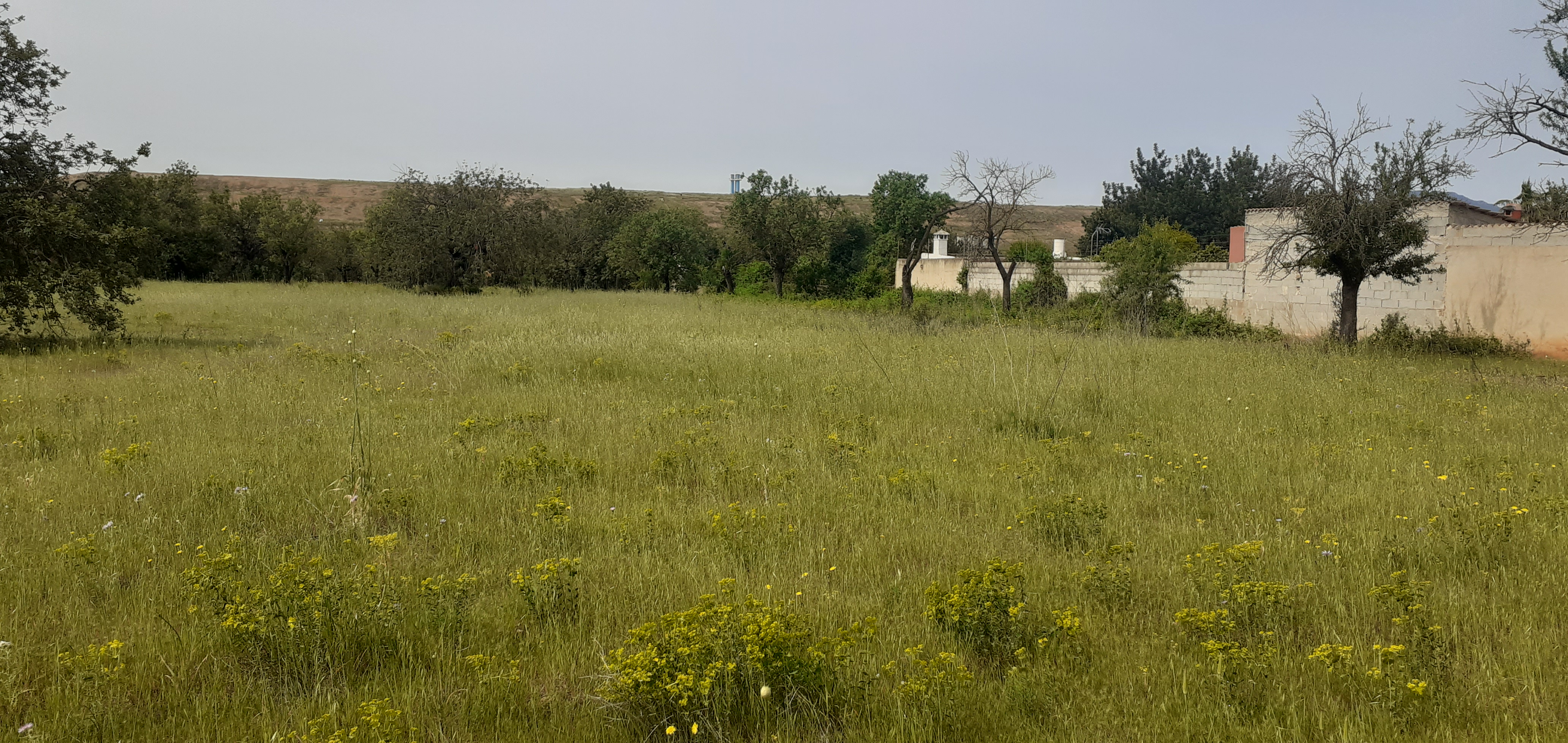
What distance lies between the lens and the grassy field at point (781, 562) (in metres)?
2.91

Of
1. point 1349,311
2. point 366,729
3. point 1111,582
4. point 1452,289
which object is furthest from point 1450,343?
point 366,729

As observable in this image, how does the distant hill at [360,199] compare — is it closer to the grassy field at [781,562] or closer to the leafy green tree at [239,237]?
the leafy green tree at [239,237]

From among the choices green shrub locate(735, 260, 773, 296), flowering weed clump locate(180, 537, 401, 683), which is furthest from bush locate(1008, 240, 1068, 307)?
flowering weed clump locate(180, 537, 401, 683)

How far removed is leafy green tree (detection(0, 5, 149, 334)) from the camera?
1175 cm

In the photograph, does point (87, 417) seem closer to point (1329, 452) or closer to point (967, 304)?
point (1329, 452)

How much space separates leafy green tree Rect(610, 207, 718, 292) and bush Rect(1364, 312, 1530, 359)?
2859 centimetres

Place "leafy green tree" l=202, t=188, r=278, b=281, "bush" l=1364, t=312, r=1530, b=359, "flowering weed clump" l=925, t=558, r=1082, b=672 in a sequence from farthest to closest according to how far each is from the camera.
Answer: "leafy green tree" l=202, t=188, r=278, b=281
"bush" l=1364, t=312, r=1530, b=359
"flowering weed clump" l=925, t=558, r=1082, b=672

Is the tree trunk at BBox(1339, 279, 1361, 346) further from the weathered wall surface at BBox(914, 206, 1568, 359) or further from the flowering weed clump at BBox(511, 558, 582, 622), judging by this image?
the flowering weed clump at BBox(511, 558, 582, 622)

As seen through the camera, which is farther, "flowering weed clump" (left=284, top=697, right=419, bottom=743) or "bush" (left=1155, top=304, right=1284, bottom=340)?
"bush" (left=1155, top=304, right=1284, bottom=340)

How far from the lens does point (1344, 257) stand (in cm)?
1509

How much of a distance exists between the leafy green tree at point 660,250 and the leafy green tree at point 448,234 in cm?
660

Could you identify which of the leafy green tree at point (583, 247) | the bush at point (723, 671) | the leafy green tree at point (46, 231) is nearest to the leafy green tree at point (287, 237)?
the leafy green tree at point (583, 247)

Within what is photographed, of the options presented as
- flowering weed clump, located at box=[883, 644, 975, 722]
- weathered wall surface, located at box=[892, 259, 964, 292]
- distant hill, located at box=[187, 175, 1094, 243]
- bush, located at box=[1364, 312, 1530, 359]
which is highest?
distant hill, located at box=[187, 175, 1094, 243]

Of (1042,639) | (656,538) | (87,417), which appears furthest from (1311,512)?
(87,417)
